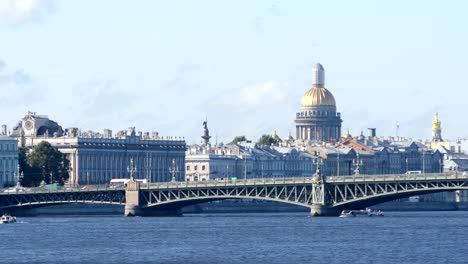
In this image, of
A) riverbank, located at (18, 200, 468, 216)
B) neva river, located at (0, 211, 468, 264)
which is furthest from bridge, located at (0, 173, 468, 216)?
riverbank, located at (18, 200, 468, 216)

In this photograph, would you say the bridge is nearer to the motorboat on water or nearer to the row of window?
the motorboat on water

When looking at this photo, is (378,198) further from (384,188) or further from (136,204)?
(136,204)

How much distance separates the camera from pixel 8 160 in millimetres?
181250

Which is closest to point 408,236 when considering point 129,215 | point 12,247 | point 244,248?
point 244,248

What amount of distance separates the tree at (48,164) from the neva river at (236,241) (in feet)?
125

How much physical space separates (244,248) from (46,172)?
80.7m

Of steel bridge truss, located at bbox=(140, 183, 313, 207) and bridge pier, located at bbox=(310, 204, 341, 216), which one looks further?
steel bridge truss, located at bbox=(140, 183, 313, 207)

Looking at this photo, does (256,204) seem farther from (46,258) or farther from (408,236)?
(46,258)

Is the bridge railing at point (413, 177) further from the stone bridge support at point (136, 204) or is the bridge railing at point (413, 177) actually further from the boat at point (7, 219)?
the boat at point (7, 219)

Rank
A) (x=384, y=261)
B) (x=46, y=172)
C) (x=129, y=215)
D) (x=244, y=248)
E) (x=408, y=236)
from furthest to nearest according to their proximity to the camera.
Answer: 1. (x=46, y=172)
2. (x=129, y=215)
3. (x=408, y=236)
4. (x=244, y=248)
5. (x=384, y=261)

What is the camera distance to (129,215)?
478 feet

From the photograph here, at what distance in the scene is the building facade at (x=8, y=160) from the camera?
18100 centimetres

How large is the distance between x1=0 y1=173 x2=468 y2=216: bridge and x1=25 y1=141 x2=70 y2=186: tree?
2977 centimetres

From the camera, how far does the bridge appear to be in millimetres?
134500
